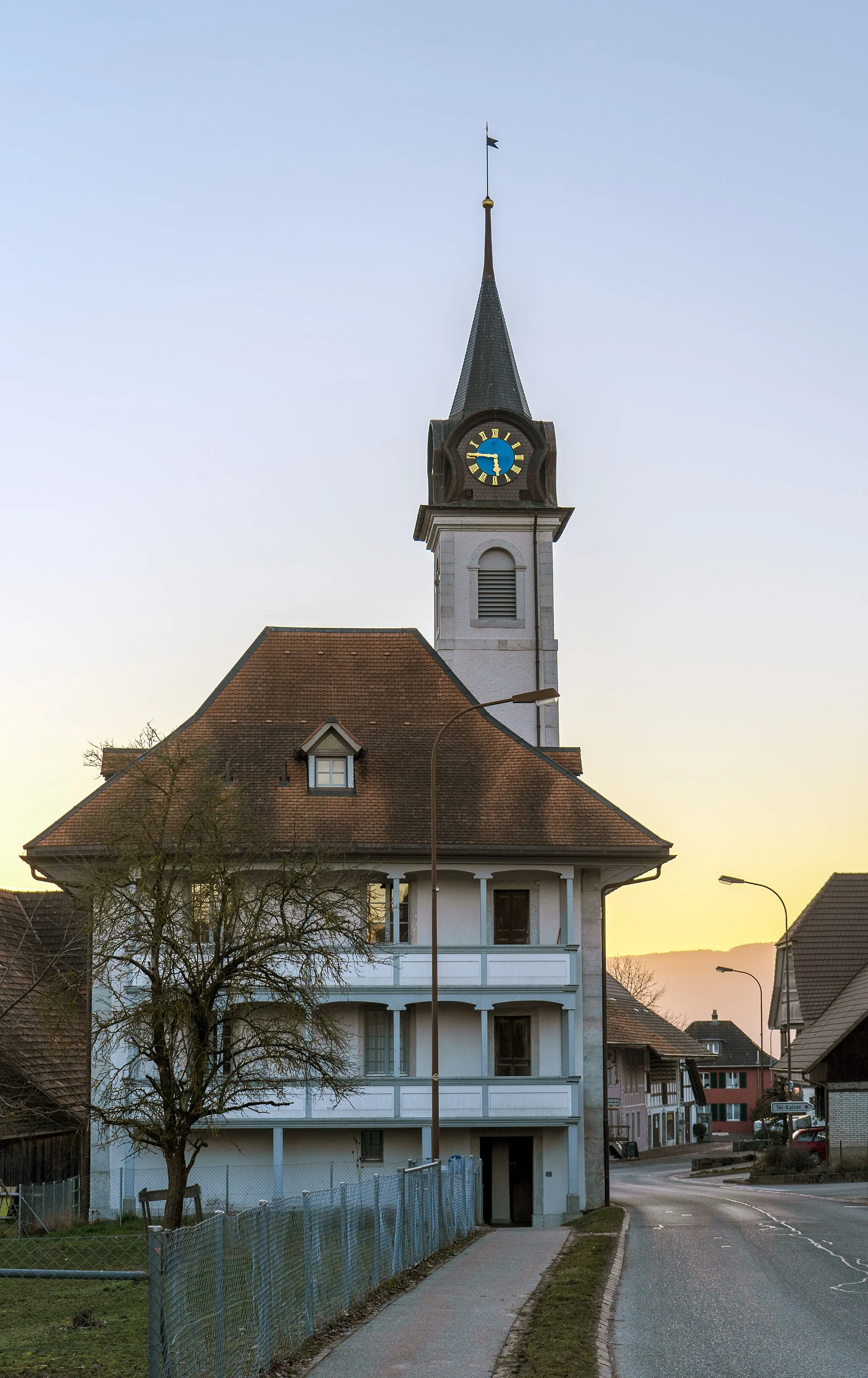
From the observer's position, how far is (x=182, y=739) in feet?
124

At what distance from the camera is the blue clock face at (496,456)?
184 feet

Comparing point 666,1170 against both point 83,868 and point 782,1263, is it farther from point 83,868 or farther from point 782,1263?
point 782,1263

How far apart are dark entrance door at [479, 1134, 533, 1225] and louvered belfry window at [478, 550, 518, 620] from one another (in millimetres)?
22363

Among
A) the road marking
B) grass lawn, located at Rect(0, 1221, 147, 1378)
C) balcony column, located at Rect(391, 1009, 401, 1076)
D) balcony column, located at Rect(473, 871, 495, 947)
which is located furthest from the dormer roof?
the road marking

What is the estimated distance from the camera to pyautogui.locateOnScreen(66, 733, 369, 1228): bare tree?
21.4 meters

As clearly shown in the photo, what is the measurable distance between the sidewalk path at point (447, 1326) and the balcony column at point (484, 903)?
40.9ft

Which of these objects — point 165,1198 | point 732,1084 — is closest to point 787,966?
point 165,1198

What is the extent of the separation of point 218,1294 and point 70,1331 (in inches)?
203

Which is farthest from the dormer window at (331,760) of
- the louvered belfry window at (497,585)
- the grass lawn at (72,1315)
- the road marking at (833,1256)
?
the louvered belfry window at (497,585)

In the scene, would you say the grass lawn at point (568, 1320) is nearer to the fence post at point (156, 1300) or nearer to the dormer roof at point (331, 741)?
the fence post at point (156, 1300)

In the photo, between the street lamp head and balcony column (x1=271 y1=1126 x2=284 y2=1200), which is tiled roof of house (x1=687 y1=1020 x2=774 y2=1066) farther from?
the street lamp head

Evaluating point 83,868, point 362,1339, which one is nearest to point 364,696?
point 83,868

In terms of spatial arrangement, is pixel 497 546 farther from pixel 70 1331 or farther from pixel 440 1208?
pixel 70 1331

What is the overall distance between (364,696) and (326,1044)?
1096 centimetres
